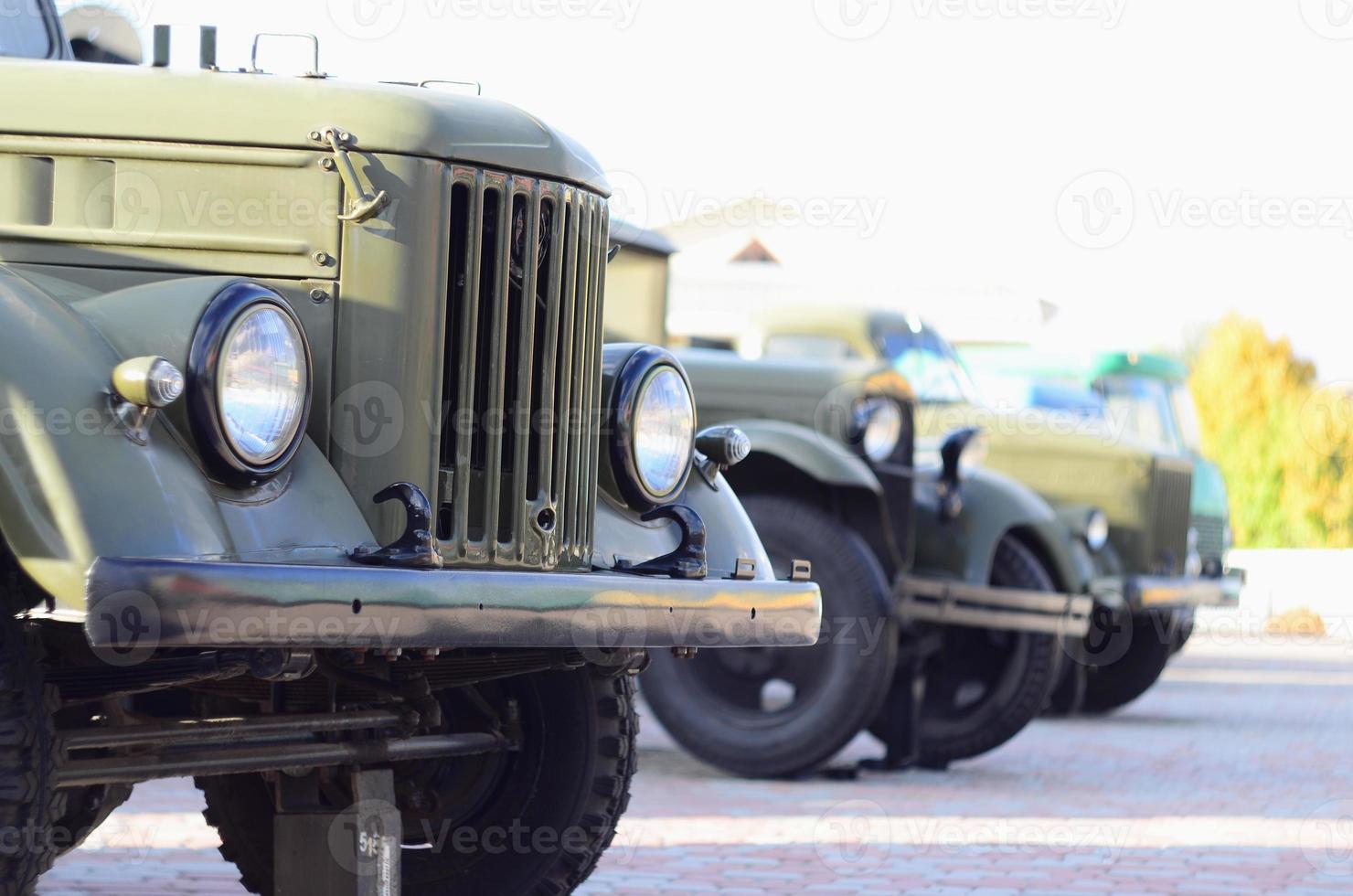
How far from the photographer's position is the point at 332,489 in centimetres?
358

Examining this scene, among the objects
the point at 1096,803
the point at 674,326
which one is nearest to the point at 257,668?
the point at 1096,803

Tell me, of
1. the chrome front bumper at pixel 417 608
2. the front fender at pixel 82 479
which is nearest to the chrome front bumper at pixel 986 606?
the chrome front bumper at pixel 417 608

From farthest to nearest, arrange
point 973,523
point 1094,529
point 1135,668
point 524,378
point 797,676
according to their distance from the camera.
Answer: point 1135,668 < point 1094,529 < point 973,523 < point 797,676 < point 524,378

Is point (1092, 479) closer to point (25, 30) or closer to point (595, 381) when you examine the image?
point (595, 381)

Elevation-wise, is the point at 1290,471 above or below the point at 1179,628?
above

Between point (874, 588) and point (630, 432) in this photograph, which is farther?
point (874, 588)

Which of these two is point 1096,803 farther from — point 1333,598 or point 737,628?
point 1333,598

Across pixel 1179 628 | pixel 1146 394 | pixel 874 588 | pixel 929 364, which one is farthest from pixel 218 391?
pixel 1146 394

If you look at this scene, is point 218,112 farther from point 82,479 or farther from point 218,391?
point 82,479

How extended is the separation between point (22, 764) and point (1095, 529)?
8.57 m

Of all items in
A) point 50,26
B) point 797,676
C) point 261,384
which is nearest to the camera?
point 261,384

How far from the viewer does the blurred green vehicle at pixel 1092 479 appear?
422 inches

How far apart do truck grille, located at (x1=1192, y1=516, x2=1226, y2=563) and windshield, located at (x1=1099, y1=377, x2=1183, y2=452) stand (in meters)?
0.57

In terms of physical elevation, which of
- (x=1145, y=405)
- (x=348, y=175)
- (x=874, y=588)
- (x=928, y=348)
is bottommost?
(x=874, y=588)
